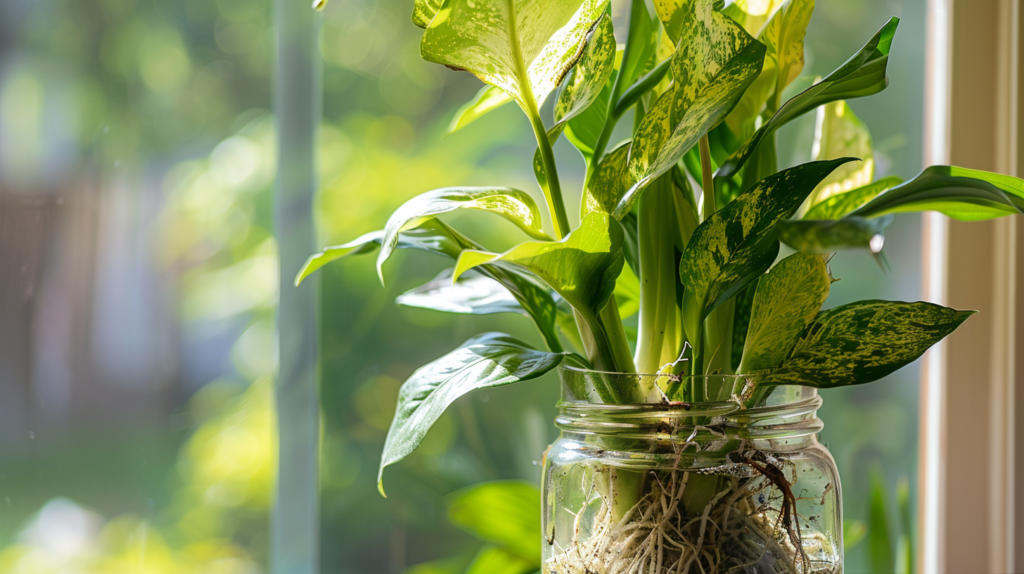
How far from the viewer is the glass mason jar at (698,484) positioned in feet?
1.32

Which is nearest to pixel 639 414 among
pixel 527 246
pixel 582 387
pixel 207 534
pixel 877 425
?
pixel 582 387

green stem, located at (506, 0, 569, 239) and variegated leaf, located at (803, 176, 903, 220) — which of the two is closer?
green stem, located at (506, 0, 569, 239)

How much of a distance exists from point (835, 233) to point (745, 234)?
104 millimetres

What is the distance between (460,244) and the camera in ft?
1.59

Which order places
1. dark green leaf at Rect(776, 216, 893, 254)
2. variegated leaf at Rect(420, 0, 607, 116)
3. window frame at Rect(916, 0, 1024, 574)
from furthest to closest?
1. window frame at Rect(916, 0, 1024, 574)
2. variegated leaf at Rect(420, 0, 607, 116)
3. dark green leaf at Rect(776, 216, 893, 254)

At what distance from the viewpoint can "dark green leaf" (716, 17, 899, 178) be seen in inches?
14.7

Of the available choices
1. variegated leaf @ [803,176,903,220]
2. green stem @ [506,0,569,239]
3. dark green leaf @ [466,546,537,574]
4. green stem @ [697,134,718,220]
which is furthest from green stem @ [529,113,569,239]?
dark green leaf @ [466,546,537,574]

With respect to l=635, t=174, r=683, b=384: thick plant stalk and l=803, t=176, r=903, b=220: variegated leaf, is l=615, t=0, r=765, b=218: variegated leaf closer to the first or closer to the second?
l=635, t=174, r=683, b=384: thick plant stalk

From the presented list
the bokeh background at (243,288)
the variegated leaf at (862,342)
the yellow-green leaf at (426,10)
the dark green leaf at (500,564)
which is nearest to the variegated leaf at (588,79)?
the yellow-green leaf at (426,10)

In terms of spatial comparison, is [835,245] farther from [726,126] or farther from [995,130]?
[995,130]

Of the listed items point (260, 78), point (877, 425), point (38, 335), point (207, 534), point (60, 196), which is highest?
point (260, 78)

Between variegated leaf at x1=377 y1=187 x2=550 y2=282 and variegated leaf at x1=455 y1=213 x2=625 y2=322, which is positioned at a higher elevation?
variegated leaf at x1=377 y1=187 x2=550 y2=282

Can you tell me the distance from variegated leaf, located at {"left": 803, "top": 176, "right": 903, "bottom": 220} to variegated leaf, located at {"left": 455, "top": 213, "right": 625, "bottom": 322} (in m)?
0.22

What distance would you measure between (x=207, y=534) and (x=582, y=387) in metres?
0.58
